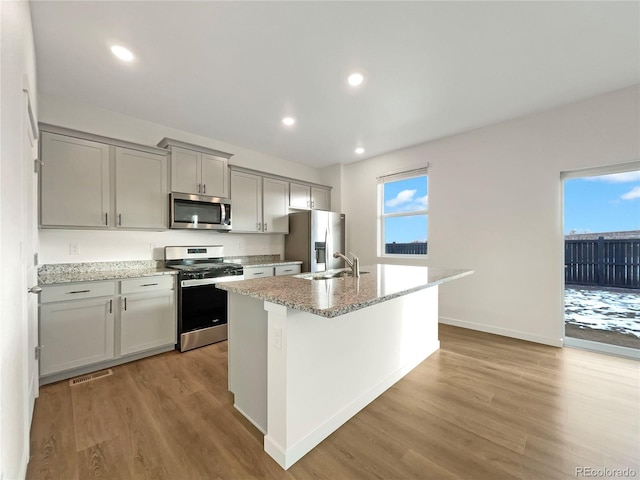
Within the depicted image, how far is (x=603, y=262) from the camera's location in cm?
300

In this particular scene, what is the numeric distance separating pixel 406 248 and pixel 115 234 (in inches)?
159

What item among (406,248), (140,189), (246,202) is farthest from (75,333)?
(406,248)

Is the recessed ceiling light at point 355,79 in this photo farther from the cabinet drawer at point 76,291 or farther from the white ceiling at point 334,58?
the cabinet drawer at point 76,291

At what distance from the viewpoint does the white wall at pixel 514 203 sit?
2.84 m

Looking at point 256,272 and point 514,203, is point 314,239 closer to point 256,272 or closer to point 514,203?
point 256,272

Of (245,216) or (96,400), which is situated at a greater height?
(245,216)

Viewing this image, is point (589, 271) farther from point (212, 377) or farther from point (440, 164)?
point (212, 377)

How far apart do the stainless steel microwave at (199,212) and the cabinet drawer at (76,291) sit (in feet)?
3.00

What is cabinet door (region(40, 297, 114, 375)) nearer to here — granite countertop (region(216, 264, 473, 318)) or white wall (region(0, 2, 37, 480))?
white wall (region(0, 2, 37, 480))

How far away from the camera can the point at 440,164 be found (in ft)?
12.9

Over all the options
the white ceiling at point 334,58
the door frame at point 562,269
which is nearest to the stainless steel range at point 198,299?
the white ceiling at point 334,58

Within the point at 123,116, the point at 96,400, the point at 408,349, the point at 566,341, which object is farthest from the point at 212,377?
the point at 566,341

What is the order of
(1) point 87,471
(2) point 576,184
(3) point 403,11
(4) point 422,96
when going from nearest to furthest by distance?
1. (1) point 87,471
2. (3) point 403,11
3. (4) point 422,96
4. (2) point 576,184

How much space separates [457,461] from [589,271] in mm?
2980
